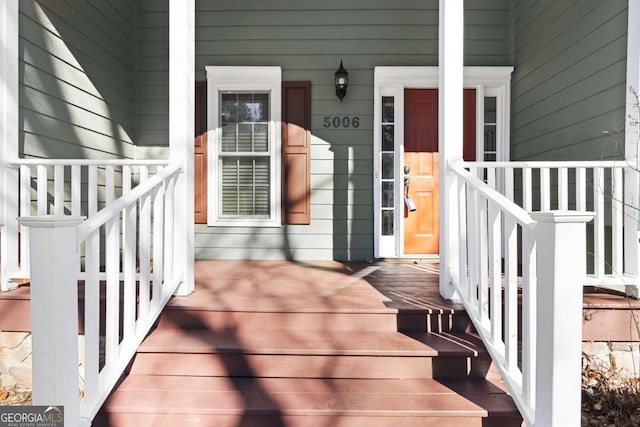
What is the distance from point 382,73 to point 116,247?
3447 millimetres

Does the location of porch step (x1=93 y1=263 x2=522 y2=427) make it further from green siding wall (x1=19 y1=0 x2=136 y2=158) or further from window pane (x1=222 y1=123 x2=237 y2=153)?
window pane (x1=222 y1=123 x2=237 y2=153)

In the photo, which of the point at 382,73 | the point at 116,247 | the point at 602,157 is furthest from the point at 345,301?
the point at 382,73

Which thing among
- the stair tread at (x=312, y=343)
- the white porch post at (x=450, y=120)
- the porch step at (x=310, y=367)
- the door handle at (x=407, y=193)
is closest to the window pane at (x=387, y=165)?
the door handle at (x=407, y=193)

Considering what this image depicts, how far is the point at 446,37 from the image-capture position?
2674 millimetres

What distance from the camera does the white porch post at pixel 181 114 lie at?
8.78ft

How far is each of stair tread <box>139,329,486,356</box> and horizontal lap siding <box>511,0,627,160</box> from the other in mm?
1924

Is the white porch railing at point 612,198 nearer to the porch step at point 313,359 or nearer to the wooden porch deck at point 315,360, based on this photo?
the wooden porch deck at point 315,360

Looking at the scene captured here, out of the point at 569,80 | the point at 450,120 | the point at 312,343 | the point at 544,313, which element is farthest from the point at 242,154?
the point at 544,313

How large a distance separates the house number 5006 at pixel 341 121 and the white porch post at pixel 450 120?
1833 mm

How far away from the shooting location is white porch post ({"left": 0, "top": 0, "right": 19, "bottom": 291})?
276 centimetres

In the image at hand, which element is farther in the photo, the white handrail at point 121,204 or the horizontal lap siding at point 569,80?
the horizontal lap siding at point 569,80

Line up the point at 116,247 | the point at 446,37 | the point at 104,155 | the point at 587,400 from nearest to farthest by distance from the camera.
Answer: the point at 116,247
the point at 587,400
the point at 446,37
the point at 104,155

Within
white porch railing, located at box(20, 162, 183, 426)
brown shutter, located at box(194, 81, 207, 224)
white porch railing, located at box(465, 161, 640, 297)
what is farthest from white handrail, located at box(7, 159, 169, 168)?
white porch railing, located at box(465, 161, 640, 297)

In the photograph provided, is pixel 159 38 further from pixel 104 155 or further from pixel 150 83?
pixel 104 155
